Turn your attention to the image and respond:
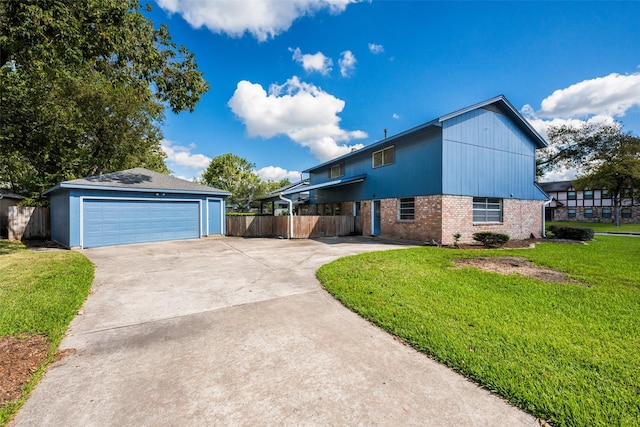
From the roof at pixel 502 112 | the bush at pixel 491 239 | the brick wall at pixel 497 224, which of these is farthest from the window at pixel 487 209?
the roof at pixel 502 112

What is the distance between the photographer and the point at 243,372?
8.55 feet

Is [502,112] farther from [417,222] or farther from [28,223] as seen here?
[28,223]

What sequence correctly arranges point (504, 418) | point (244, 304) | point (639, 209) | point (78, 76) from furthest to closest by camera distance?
1. point (639, 209)
2. point (78, 76)
3. point (244, 304)
4. point (504, 418)

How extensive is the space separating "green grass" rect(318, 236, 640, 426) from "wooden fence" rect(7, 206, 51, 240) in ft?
57.0

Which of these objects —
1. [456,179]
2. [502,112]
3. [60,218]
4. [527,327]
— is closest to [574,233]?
[502,112]

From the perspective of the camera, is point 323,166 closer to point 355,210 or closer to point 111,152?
point 355,210

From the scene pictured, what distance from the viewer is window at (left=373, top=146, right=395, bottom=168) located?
46.1 feet

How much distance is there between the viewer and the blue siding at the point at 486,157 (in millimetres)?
11539

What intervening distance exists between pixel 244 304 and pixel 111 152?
20.9m

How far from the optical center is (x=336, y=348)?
120 inches

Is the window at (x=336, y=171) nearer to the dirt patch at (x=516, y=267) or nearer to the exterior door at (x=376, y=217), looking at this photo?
the exterior door at (x=376, y=217)

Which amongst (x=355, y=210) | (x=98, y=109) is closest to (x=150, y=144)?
(x=98, y=109)

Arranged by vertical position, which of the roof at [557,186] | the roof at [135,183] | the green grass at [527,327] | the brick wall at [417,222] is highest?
the roof at [557,186]

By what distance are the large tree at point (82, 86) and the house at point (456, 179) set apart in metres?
9.61
